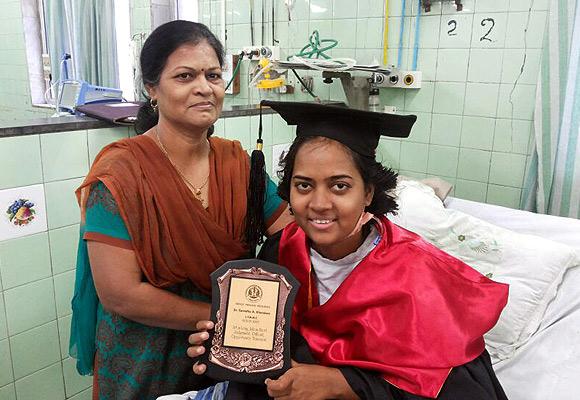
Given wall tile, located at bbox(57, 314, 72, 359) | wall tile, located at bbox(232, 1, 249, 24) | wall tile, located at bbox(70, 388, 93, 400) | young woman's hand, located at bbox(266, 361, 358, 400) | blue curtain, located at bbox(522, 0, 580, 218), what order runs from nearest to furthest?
1. young woman's hand, located at bbox(266, 361, 358, 400)
2. wall tile, located at bbox(57, 314, 72, 359)
3. wall tile, located at bbox(70, 388, 93, 400)
4. blue curtain, located at bbox(522, 0, 580, 218)
5. wall tile, located at bbox(232, 1, 249, 24)

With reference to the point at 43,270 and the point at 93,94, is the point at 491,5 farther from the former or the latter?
the point at 43,270

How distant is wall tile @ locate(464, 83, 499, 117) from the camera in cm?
238

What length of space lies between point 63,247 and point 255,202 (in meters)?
0.83

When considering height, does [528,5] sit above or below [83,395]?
above

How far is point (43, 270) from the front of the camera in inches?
69.1

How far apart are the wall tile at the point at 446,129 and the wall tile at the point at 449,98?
3 centimetres

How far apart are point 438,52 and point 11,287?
214cm

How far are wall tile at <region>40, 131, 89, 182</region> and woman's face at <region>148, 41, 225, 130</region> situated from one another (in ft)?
1.92

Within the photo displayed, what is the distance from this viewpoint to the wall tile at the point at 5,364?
1691mm

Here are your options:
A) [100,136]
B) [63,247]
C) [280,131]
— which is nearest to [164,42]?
[100,136]

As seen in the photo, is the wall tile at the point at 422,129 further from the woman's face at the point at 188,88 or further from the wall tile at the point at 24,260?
the wall tile at the point at 24,260

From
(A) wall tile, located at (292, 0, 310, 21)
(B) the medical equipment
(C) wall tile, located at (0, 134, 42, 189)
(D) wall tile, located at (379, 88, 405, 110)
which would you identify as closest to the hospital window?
(B) the medical equipment

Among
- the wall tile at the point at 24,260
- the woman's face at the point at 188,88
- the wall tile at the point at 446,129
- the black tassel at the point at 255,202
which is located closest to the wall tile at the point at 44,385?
the wall tile at the point at 24,260

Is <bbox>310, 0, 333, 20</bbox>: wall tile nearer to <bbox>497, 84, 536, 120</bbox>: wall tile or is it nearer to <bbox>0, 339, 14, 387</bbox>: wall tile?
<bbox>497, 84, 536, 120</bbox>: wall tile
